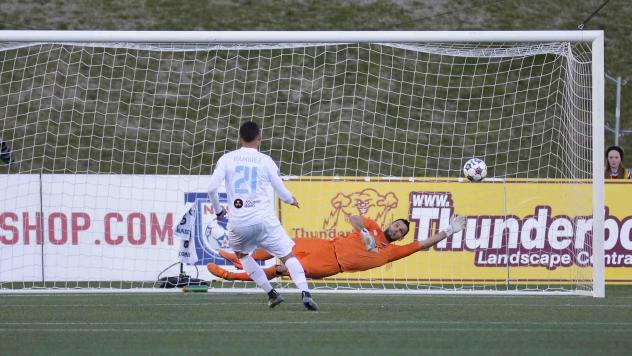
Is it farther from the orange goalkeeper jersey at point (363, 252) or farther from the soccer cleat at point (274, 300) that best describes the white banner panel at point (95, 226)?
the soccer cleat at point (274, 300)

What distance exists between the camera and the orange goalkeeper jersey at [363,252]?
15.3 meters

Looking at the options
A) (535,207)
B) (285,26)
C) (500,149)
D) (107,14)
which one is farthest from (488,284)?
(107,14)

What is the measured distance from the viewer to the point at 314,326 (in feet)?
34.9

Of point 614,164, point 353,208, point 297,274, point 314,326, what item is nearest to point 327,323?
point 314,326

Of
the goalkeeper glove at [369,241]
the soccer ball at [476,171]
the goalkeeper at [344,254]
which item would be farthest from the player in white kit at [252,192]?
the soccer ball at [476,171]

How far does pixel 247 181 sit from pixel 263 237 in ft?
2.06

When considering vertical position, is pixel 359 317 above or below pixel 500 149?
below

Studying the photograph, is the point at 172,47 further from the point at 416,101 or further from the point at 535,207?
the point at 416,101

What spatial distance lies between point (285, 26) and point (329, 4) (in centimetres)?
219

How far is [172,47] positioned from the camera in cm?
1606

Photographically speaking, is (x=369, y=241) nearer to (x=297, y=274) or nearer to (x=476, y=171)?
(x=297, y=274)

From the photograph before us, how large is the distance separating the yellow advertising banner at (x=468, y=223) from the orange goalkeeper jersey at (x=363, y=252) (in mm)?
2537

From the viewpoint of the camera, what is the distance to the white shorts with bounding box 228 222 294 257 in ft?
41.2

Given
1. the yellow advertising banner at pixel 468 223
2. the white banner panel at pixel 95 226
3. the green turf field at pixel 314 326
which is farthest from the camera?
the yellow advertising banner at pixel 468 223
